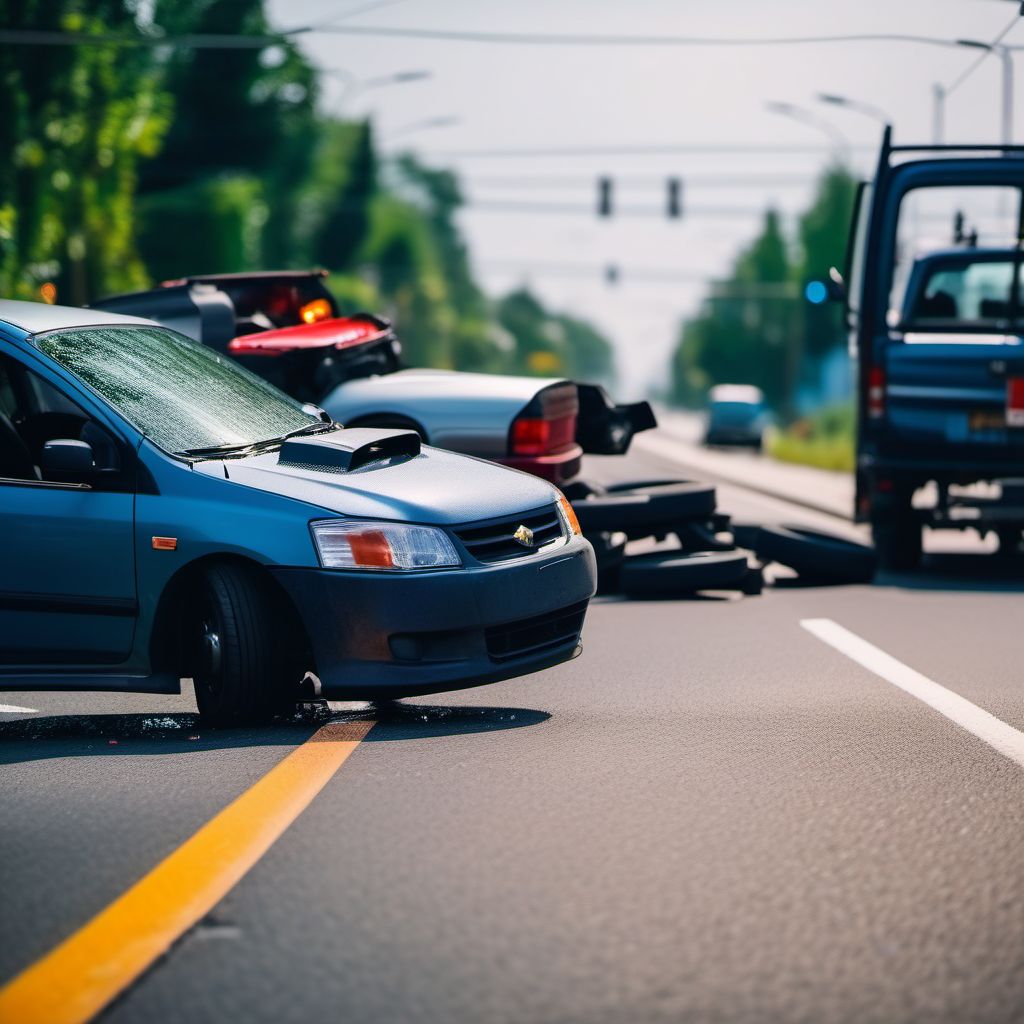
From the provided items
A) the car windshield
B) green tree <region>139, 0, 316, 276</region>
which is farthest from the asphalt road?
green tree <region>139, 0, 316, 276</region>

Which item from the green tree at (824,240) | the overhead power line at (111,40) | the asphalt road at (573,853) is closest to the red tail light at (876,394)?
the asphalt road at (573,853)

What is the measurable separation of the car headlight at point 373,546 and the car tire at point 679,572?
17.7 feet

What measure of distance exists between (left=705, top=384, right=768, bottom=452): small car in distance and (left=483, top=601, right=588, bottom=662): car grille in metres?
56.4


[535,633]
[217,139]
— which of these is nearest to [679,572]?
[535,633]

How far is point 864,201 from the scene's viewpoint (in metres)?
14.4

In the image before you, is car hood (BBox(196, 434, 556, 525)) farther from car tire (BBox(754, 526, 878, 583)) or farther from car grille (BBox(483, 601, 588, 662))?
car tire (BBox(754, 526, 878, 583))

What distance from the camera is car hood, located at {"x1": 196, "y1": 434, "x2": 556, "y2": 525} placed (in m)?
6.77

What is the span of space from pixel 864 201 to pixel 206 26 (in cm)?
5554

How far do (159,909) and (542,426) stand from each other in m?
7.05

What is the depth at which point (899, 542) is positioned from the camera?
14.7 m

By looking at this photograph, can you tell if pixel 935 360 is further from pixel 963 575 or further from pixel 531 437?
pixel 531 437

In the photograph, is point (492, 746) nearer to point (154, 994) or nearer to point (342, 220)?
point (154, 994)

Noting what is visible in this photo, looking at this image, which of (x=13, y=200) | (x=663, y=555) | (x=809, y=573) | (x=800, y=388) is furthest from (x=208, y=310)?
(x=800, y=388)

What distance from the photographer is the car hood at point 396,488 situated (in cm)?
677
